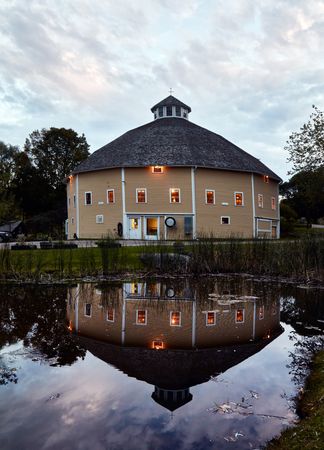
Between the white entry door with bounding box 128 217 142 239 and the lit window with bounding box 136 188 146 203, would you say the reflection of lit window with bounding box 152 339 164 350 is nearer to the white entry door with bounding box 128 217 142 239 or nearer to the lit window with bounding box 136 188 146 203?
the white entry door with bounding box 128 217 142 239

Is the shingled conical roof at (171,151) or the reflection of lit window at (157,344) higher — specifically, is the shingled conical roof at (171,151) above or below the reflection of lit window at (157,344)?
above

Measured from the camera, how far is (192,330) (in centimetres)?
711

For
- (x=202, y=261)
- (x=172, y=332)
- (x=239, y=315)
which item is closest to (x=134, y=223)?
(x=202, y=261)

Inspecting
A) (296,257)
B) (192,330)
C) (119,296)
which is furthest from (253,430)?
(296,257)

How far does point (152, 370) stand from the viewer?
17.1 ft

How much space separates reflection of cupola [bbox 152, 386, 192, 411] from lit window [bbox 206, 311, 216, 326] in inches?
119

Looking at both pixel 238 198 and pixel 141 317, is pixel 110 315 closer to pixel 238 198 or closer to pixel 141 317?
pixel 141 317

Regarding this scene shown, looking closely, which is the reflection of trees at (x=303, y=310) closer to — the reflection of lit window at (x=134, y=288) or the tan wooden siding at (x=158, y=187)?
the reflection of lit window at (x=134, y=288)

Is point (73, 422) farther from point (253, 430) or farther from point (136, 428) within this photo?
point (253, 430)

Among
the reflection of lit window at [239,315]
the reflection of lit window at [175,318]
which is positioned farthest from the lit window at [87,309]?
the reflection of lit window at [239,315]

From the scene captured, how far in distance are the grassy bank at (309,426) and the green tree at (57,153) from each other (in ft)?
159

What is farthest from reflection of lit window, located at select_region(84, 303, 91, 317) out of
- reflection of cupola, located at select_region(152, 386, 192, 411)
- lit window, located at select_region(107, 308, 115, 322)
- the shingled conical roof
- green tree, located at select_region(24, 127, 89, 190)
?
green tree, located at select_region(24, 127, 89, 190)

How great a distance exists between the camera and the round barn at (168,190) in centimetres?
3083

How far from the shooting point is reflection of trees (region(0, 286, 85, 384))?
599cm
